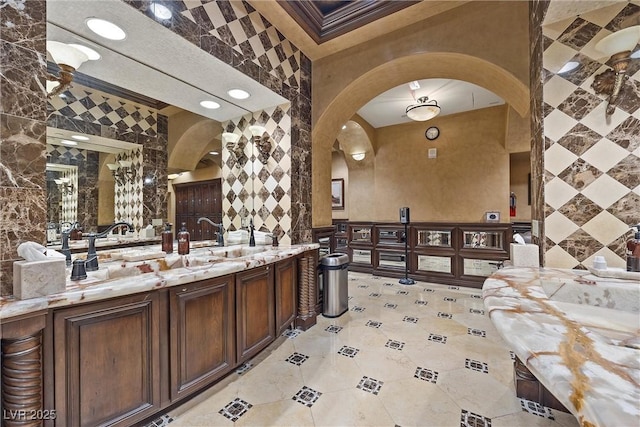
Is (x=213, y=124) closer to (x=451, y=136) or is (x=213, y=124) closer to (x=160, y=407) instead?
(x=160, y=407)

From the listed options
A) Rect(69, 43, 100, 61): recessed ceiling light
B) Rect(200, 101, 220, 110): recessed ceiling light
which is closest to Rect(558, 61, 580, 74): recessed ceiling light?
Rect(200, 101, 220, 110): recessed ceiling light

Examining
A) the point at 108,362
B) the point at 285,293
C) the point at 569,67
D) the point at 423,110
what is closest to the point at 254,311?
the point at 285,293

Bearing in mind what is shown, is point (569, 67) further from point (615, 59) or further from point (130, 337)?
point (130, 337)

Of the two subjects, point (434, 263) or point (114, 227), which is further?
point (434, 263)

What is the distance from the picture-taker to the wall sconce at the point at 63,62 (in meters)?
1.52

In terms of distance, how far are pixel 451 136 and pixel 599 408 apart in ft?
19.5

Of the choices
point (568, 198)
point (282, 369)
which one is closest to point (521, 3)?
point (568, 198)

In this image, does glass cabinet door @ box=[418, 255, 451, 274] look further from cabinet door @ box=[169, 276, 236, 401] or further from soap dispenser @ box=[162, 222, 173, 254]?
soap dispenser @ box=[162, 222, 173, 254]

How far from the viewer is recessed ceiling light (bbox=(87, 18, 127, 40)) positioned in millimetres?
1663

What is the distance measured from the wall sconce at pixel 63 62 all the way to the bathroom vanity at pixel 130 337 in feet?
3.74

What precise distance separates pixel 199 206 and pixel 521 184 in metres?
7.12

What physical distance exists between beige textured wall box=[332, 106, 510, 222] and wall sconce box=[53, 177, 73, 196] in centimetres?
543

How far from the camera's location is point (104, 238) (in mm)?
1997

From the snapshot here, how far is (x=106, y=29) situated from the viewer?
1721mm
